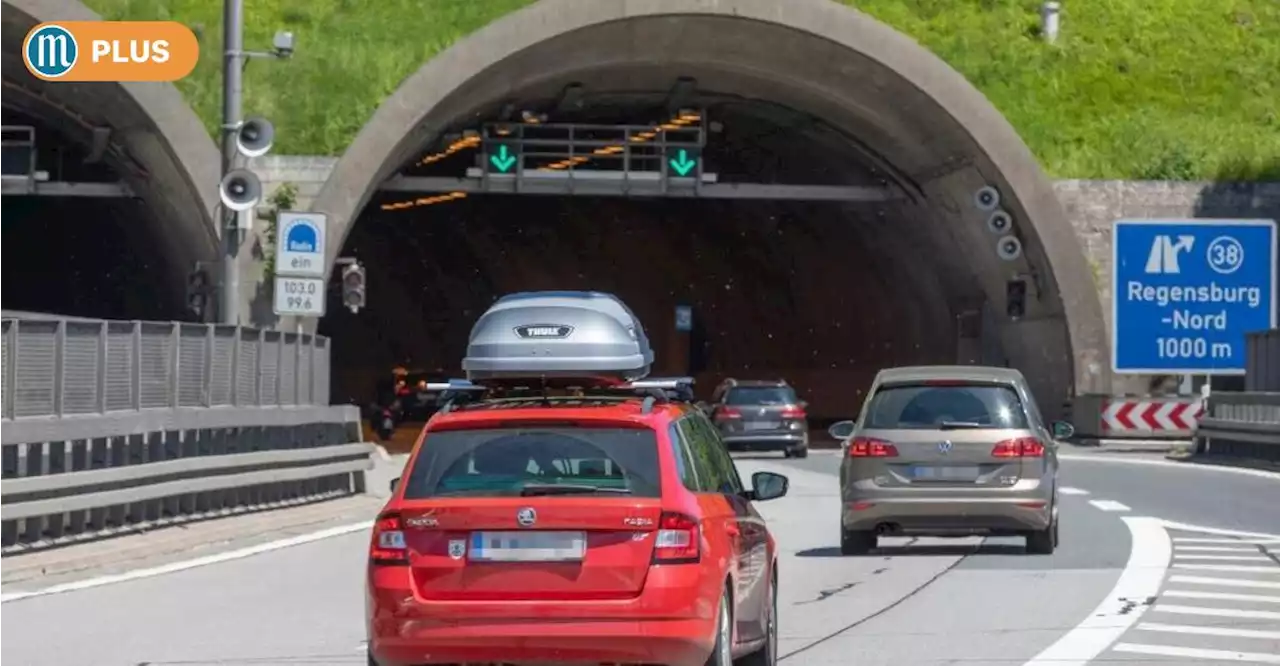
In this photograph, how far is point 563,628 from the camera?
10.2 meters

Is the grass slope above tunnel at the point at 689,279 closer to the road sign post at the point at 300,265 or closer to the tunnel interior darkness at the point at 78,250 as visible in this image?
the tunnel interior darkness at the point at 78,250

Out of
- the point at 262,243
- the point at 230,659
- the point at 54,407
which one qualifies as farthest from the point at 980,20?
the point at 230,659

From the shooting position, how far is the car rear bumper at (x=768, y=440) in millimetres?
44219

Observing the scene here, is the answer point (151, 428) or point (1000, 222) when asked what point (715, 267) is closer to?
point (1000, 222)

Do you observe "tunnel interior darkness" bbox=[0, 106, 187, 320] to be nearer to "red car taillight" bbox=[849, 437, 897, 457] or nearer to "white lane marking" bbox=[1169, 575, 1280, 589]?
"red car taillight" bbox=[849, 437, 897, 457]

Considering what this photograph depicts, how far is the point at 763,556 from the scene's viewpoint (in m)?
12.1

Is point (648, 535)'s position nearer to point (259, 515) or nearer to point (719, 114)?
point (259, 515)

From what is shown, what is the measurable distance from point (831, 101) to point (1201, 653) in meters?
35.1

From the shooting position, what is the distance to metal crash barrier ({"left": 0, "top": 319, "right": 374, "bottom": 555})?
19922mm

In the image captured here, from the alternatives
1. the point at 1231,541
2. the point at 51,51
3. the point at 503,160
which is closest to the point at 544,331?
the point at 1231,541

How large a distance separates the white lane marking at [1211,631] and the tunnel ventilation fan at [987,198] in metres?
32.6

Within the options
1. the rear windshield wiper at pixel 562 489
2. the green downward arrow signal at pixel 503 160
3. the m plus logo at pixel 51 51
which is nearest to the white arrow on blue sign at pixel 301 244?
the m plus logo at pixel 51 51

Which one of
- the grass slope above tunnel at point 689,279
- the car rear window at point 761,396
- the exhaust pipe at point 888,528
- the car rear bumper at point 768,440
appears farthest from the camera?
the grass slope above tunnel at point 689,279

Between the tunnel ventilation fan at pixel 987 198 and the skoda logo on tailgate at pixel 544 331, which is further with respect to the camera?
the tunnel ventilation fan at pixel 987 198
